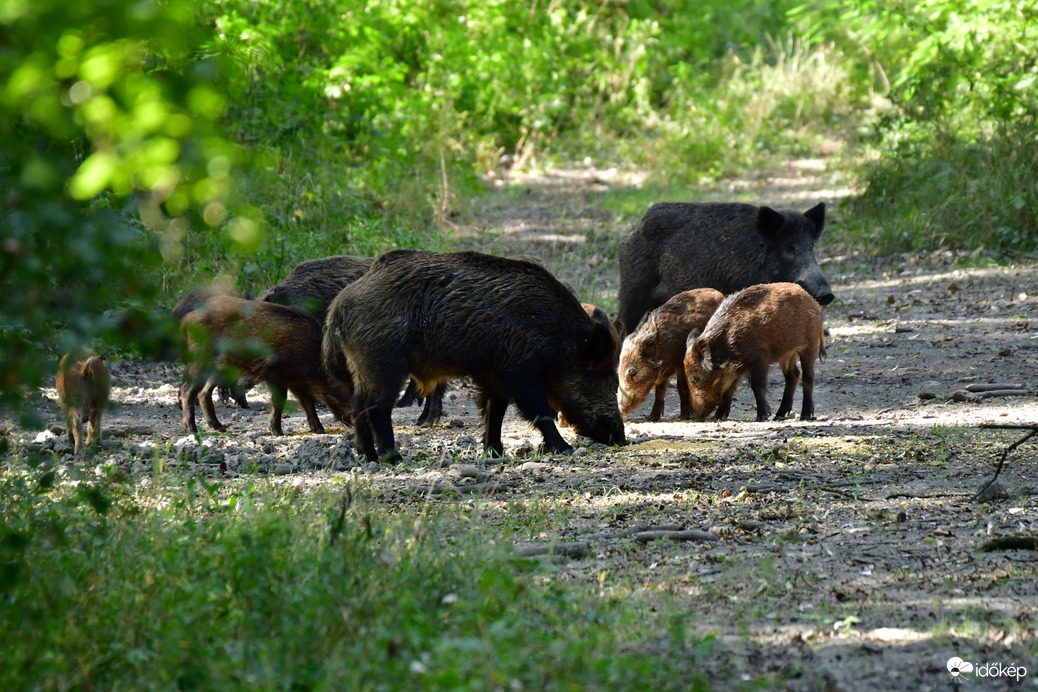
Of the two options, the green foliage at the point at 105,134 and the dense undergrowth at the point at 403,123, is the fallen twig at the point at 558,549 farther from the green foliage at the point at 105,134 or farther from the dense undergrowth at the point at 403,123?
the green foliage at the point at 105,134

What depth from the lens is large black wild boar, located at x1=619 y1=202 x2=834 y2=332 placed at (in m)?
10.8

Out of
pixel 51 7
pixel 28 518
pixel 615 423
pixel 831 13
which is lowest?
pixel 615 423

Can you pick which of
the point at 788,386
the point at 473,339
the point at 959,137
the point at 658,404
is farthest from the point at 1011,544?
the point at 959,137

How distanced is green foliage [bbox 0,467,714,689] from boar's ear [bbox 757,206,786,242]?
6969 millimetres

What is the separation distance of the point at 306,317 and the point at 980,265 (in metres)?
8.19

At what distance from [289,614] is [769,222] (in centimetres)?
810

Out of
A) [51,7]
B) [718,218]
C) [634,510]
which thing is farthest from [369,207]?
[51,7]

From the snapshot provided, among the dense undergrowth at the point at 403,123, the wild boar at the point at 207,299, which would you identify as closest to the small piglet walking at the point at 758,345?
the wild boar at the point at 207,299

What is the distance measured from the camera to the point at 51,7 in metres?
2.28

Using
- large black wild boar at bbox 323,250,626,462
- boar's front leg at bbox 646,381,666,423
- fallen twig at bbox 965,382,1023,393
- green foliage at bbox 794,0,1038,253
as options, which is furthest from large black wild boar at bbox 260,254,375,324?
green foliage at bbox 794,0,1038,253

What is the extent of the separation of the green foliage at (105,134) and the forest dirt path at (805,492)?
78 centimetres

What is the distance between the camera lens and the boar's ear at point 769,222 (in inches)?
420

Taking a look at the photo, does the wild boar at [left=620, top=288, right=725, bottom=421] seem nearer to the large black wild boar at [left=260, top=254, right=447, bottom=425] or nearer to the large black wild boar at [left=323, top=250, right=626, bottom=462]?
the large black wild boar at [left=260, top=254, right=447, bottom=425]

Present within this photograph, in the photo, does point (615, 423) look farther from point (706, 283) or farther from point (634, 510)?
point (706, 283)
